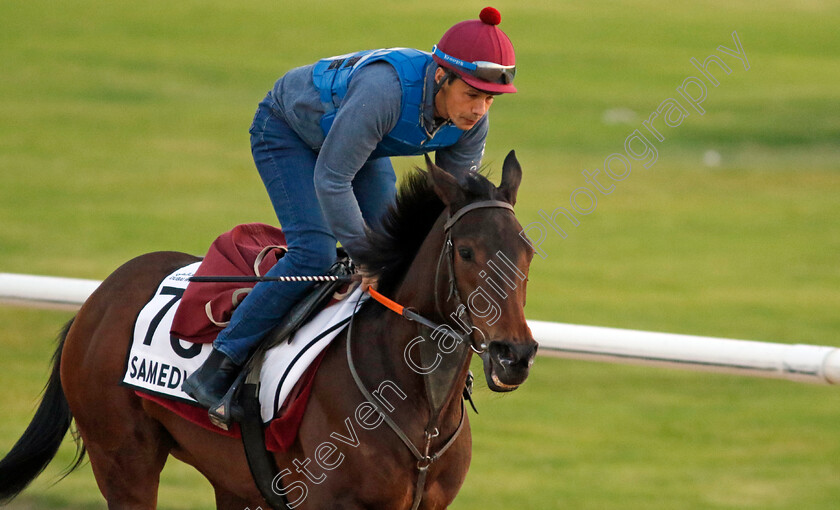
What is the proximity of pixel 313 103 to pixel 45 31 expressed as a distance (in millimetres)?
22192

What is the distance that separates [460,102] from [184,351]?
4.11 ft

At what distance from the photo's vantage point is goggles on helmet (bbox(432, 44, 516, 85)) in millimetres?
3186

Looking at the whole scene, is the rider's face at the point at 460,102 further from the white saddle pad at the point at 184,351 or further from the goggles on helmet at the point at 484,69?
the white saddle pad at the point at 184,351

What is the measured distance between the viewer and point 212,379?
3.53 meters

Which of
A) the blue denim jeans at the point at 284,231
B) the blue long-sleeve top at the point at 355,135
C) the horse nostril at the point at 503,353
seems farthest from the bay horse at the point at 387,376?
the blue denim jeans at the point at 284,231

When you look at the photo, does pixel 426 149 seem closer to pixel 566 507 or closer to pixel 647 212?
pixel 566 507

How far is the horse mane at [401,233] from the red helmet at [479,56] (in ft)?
1.06

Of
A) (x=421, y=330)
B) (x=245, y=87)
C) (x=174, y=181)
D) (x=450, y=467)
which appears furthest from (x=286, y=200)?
(x=245, y=87)

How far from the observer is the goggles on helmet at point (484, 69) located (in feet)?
10.5

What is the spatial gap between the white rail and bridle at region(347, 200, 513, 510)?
121 cm

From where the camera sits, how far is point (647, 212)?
14125mm

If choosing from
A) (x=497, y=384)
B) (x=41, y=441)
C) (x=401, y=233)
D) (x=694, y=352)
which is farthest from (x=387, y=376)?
(x=41, y=441)

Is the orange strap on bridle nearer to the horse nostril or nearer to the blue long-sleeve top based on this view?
the blue long-sleeve top

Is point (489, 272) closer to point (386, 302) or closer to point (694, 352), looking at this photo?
point (386, 302)
